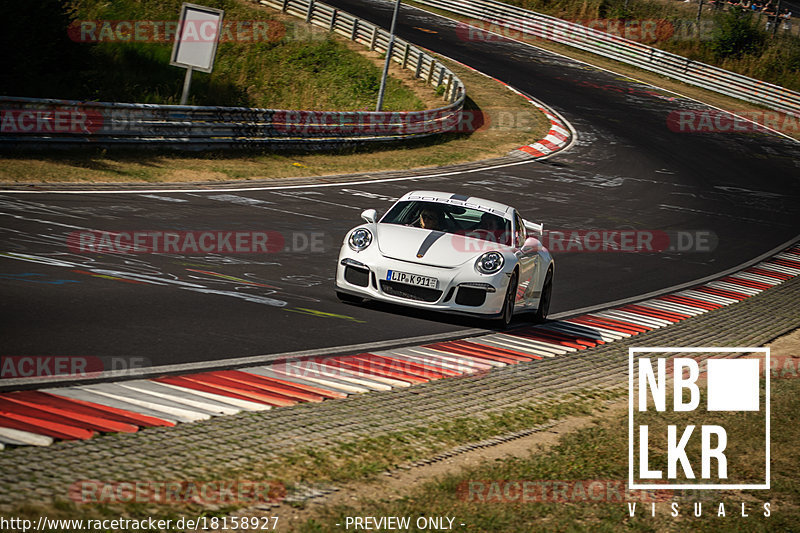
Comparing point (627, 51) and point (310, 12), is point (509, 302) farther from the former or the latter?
point (627, 51)

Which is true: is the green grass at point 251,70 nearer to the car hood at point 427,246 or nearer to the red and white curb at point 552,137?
the red and white curb at point 552,137

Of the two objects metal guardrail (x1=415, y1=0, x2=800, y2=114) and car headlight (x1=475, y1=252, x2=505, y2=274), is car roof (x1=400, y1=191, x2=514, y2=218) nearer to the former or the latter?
car headlight (x1=475, y1=252, x2=505, y2=274)

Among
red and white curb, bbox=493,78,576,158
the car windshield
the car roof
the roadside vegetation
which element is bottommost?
the car windshield

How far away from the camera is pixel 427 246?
10523mm

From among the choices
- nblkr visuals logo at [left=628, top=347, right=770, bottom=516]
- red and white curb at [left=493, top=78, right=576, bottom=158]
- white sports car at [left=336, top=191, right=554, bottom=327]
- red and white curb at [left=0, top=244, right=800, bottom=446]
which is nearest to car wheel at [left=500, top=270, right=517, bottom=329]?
white sports car at [left=336, top=191, right=554, bottom=327]

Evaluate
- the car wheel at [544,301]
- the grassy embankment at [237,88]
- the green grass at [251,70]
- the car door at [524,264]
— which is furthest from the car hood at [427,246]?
the green grass at [251,70]

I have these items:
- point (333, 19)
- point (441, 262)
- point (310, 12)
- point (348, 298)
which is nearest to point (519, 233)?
point (441, 262)

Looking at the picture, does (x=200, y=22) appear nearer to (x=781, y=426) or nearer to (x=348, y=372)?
(x=348, y=372)

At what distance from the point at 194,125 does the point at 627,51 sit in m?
36.4

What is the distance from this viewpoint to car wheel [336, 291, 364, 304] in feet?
35.0

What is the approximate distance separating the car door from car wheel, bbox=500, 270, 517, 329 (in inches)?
7.8

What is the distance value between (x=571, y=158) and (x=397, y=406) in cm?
2503

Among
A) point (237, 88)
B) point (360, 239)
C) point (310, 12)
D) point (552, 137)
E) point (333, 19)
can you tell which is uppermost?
point (310, 12)

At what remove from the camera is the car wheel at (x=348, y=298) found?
10660 millimetres
